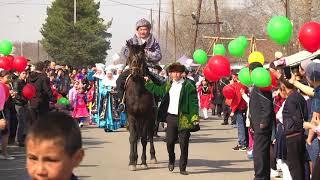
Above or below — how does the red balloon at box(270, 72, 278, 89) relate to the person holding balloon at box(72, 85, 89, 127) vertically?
above

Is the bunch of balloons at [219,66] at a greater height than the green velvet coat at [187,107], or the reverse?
the bunch of balloons at [219,66]

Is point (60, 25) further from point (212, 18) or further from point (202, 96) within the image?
point (202, 96)

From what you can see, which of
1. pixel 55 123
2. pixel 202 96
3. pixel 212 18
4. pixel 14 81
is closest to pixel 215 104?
pixel 202 96

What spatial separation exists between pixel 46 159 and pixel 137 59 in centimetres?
882

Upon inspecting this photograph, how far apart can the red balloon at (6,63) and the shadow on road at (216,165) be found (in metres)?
4.19

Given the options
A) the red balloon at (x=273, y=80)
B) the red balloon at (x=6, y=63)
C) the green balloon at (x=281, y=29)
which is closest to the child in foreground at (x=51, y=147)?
the green balloon at (x=281, y=29)

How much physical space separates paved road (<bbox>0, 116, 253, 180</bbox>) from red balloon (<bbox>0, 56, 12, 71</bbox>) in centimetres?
188

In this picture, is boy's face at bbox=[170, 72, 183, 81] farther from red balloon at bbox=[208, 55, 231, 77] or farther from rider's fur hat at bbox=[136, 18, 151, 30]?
rider's fur hat at bbox=[136, 18, 151, 30]

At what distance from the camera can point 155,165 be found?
1235 cm

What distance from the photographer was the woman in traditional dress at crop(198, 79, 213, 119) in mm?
26453

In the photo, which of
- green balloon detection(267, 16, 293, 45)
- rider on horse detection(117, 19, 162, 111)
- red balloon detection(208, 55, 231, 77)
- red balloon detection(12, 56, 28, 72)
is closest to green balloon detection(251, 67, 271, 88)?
green balloon detection(267, 16, 293, 45)

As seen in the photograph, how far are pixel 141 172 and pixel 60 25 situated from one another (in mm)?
51524

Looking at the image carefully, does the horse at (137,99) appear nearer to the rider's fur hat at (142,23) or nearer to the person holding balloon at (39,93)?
the rider's fur hat at (142,23)

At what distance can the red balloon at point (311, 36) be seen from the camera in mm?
7320
